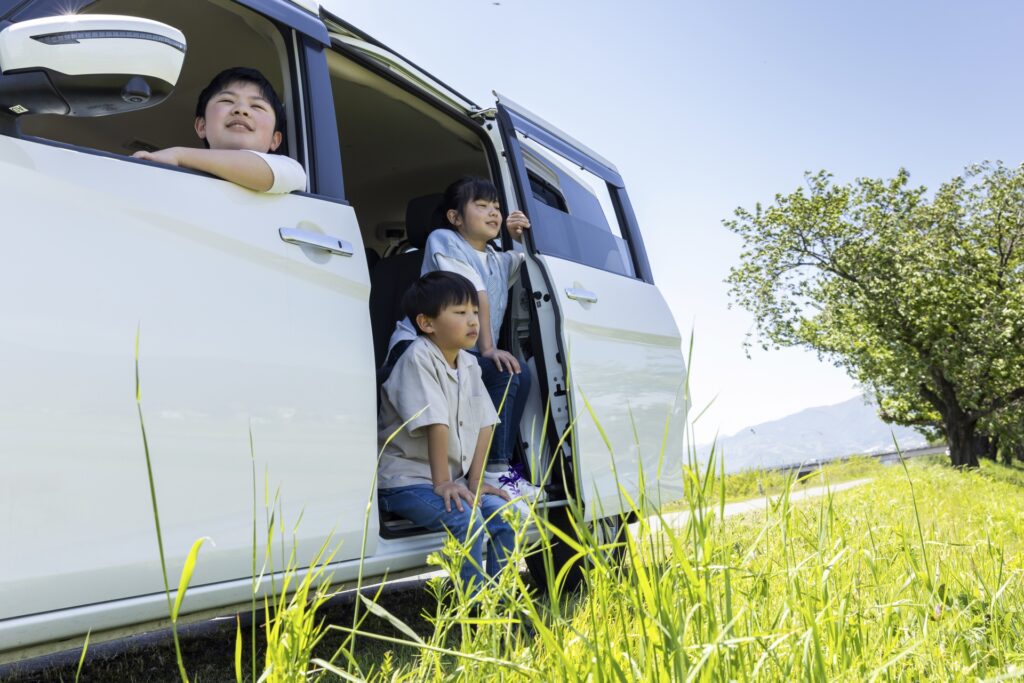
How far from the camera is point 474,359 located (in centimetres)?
323

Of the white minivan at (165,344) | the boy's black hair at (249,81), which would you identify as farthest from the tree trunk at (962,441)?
the boy's black hair at (249,81)

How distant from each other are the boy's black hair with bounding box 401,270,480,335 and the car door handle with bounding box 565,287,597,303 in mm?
510

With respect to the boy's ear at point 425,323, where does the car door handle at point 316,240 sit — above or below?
above

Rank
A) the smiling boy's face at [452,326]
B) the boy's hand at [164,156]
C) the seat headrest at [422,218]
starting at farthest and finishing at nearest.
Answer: the seat headrest at [422,218] → the smiling boy's face at [452,326] → the boy's hand at [164,156]

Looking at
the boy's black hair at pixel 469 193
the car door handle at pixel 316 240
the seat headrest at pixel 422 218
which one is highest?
the seat headrest at pixel 422 218

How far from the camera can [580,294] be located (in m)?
3.66

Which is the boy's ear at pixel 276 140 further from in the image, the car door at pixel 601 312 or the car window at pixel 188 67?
the car door at pixel 601 312

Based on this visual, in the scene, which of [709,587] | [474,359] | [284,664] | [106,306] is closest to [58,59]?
[106,306]

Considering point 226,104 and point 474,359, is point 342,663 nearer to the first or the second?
point 474,359

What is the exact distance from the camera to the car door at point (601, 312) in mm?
3529

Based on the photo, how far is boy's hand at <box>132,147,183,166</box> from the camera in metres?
2.05

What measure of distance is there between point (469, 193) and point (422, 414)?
134cm

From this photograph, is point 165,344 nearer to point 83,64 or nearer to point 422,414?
point 83,64

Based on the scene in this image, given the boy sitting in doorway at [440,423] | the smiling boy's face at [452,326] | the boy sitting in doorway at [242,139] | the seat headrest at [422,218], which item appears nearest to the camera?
the boy sitting in doorway at [242,139]
